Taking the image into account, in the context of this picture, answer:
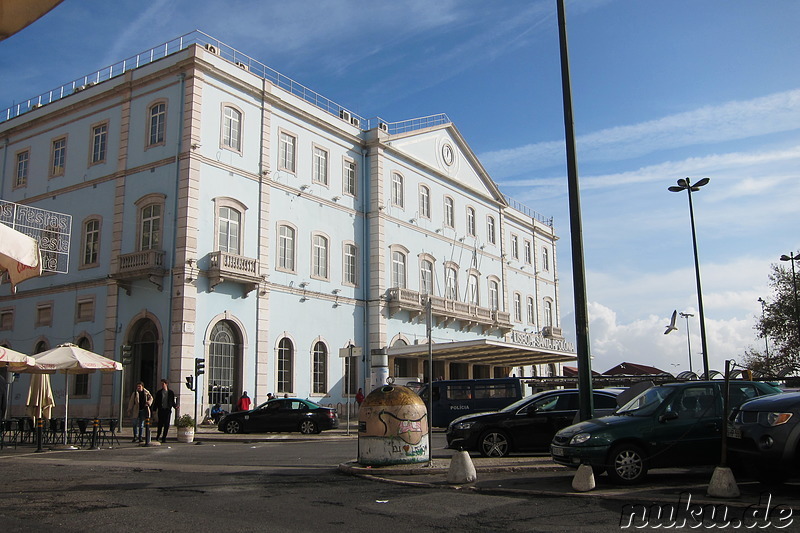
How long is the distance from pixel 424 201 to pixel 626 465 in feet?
112

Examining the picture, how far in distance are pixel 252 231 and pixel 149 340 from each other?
632 centimetres

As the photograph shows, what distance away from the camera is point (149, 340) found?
30.3 metres

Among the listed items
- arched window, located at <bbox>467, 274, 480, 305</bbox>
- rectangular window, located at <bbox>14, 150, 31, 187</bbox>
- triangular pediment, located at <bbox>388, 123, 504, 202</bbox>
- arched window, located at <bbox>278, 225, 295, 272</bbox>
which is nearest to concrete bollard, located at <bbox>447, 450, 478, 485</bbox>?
arched window, located at <bbox>278, 225, 295, 272</bbox>

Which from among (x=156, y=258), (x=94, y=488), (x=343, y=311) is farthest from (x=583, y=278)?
(x=343, y=311)

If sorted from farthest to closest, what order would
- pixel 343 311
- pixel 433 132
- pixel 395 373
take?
pixel 433 132 < pixel 395 373 < pixel 343 311

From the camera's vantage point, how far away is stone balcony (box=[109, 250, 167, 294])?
1155 inches

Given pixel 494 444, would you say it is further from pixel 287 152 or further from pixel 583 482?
pixel 287 152

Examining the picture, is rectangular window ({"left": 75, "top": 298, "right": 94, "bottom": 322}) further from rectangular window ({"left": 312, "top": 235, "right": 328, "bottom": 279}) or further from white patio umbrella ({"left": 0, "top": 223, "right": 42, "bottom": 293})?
white patio umbrella ({"left": 0, "top": 223, "right": 42, "bottom": 293})

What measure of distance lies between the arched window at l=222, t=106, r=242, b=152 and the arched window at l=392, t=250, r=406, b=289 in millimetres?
11830

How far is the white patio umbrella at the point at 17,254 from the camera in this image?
833 centimetres

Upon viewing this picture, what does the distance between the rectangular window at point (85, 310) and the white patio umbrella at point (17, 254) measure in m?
24.6

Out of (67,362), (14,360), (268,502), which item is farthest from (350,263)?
(268,502)

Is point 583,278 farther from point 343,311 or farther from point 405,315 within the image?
point 405,315

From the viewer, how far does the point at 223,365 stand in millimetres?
30859
